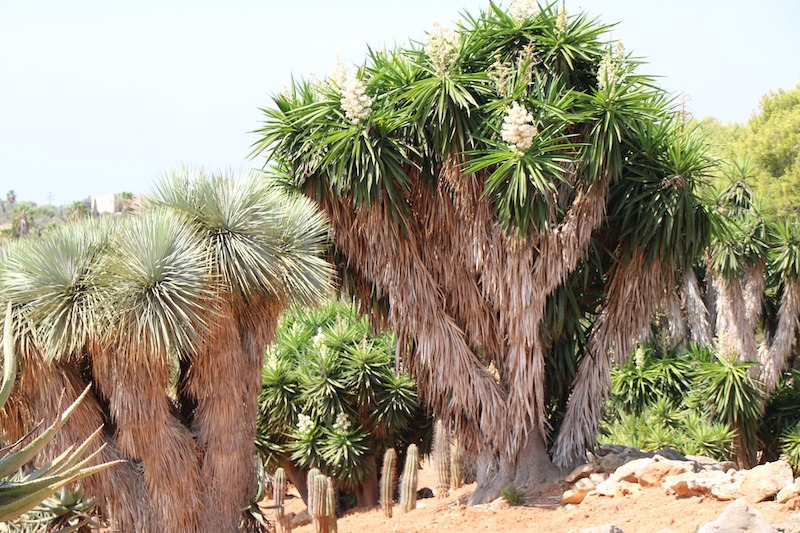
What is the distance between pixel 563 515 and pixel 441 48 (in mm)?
4852

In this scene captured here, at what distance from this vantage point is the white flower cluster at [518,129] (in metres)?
8.89

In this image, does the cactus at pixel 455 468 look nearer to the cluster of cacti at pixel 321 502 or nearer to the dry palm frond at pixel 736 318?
the cluster of cacti at pixel 321 502

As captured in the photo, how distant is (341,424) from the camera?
12844 millimetres

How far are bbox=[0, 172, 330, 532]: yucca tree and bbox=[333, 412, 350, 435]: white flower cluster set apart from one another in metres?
3.45

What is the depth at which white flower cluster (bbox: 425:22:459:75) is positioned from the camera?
9391 millimetres

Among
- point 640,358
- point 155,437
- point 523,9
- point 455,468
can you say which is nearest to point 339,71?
point 523,9

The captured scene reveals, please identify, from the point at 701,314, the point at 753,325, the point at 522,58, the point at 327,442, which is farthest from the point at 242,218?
the point at 701,314

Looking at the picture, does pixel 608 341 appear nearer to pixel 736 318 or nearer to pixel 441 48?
pixel 441 48

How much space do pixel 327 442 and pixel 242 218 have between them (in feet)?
17.1

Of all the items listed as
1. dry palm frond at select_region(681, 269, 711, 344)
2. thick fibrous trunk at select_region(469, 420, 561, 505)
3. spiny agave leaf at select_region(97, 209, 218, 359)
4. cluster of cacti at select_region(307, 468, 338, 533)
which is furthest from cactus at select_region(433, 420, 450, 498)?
dry palm frond at select_region(681, 269, 711, 344)

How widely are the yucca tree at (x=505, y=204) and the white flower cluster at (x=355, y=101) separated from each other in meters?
0.03

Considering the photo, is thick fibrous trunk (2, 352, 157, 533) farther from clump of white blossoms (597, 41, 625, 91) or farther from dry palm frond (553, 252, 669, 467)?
clump of white blossoms (597, 41, 625, 91)

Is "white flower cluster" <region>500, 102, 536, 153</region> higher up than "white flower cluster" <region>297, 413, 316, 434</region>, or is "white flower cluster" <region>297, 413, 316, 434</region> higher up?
"white flower cluster" <region>500, 102, 536, 153</region>

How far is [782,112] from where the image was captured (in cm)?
2866
